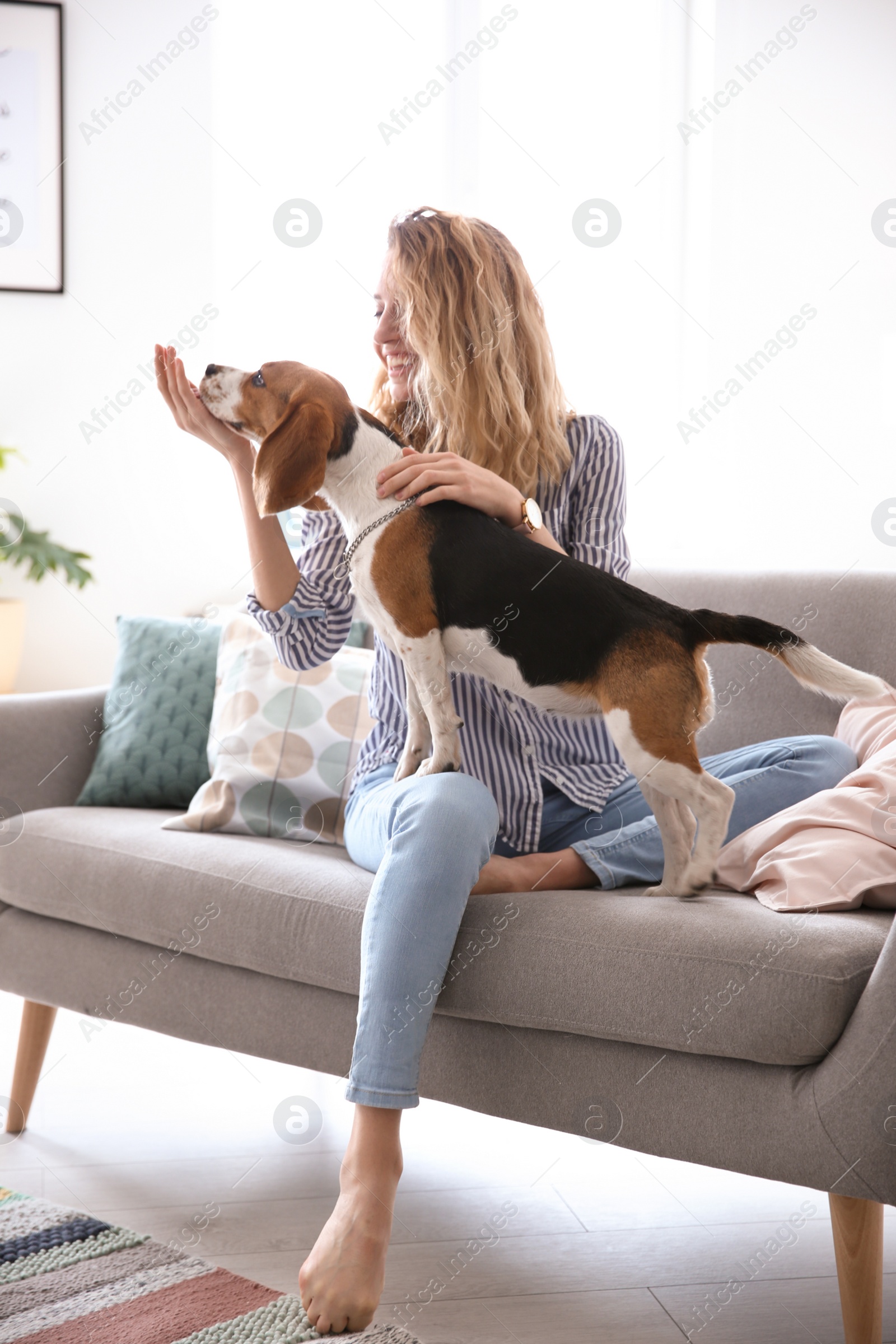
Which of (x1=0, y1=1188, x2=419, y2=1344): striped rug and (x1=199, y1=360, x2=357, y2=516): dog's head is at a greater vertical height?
(x1=199, y1=360, x2=357, y2=516): dog's head

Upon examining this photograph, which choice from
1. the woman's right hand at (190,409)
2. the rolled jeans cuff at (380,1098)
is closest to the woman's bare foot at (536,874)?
the rolled jeans cuff at (380,1098)

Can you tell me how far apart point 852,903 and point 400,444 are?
0.77 meters

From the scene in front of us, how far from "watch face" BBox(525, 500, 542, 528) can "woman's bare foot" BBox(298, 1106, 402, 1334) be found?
2.31 feet

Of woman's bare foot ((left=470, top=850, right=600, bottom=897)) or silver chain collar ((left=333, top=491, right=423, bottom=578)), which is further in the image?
woman's bare foot ((left=470, top=850, right=600, bottom=897))

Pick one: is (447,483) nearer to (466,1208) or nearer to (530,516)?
(530,516)

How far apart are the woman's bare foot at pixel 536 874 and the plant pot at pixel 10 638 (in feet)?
6.83

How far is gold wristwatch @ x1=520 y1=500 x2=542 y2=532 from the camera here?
1.43m

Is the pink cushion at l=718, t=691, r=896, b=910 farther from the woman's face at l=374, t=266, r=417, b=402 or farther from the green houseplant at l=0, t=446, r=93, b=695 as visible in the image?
the green houseplant at l=0, t=446, r=93, b=695

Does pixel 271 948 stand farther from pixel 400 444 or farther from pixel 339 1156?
pixel 400 444

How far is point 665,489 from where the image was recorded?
3521 millimetres

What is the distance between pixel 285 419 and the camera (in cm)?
128

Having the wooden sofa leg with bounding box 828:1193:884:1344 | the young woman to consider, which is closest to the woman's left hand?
the young woman

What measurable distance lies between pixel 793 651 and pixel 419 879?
48 centimetres

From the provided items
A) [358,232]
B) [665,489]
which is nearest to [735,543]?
[665,489]
